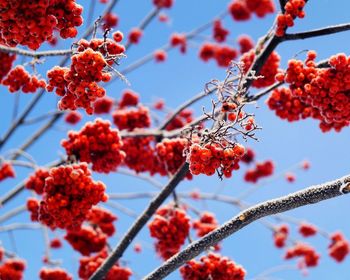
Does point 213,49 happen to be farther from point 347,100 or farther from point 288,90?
point 347,100

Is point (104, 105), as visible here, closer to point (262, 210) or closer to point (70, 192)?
point (70, 192)

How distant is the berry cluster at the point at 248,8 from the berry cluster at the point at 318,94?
20.1 ft

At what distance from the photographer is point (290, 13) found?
4406mm

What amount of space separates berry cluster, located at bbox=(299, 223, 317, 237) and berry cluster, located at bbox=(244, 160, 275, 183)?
A: 4.19 feet

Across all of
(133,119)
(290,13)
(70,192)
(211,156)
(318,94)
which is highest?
(133,119)

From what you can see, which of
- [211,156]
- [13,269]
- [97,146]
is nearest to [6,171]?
[13,269]

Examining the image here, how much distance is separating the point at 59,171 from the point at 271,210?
2.12 meters

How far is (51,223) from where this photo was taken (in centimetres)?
473

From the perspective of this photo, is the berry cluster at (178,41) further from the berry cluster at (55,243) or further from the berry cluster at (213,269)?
the berry cluster at (213,269)

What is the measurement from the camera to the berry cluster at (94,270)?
5793 mm

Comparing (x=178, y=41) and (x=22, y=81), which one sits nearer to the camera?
(x=22, y=81)

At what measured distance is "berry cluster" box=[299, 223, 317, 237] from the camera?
416 inches

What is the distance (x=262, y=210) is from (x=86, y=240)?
358cm

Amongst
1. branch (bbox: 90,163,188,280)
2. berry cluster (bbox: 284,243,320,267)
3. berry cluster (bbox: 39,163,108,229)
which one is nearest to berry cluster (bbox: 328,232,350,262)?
berry cluster (bbox: 284,243,320,267)
